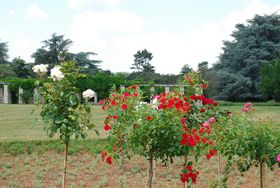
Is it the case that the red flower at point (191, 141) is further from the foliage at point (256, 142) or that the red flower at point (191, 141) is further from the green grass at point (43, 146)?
the green grass at point (43, 146)

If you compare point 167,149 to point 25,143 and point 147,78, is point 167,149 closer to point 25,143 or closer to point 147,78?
point 25,143

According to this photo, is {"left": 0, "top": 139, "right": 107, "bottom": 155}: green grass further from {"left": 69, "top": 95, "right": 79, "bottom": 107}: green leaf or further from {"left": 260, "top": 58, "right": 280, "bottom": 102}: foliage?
{"left": 260, "top": 58, "right": 280, "bottom": 102}: foliage

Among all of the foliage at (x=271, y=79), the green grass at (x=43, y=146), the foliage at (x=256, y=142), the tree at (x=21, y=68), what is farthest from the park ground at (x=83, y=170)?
the tree at (x=21, y=68)

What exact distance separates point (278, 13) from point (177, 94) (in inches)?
1162

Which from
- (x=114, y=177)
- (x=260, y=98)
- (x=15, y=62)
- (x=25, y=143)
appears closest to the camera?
(x=114, y=177)

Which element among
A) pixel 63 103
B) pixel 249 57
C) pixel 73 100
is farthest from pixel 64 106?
pixel 249 57

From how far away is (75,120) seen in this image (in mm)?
3996

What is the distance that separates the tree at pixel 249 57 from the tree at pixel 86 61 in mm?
10262

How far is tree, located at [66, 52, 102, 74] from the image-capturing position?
110ft

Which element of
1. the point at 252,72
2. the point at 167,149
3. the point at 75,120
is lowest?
the point at 167,149

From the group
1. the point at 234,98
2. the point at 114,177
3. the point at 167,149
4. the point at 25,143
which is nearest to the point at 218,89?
the point at 234,98

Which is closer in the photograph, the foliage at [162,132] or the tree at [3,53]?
the foliage at [162,132]

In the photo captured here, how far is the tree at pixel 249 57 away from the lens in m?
29.7

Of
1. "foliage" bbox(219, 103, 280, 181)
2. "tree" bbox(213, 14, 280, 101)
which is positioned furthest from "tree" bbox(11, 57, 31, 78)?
"foliage" bbox(219, 103, 280, 181)
